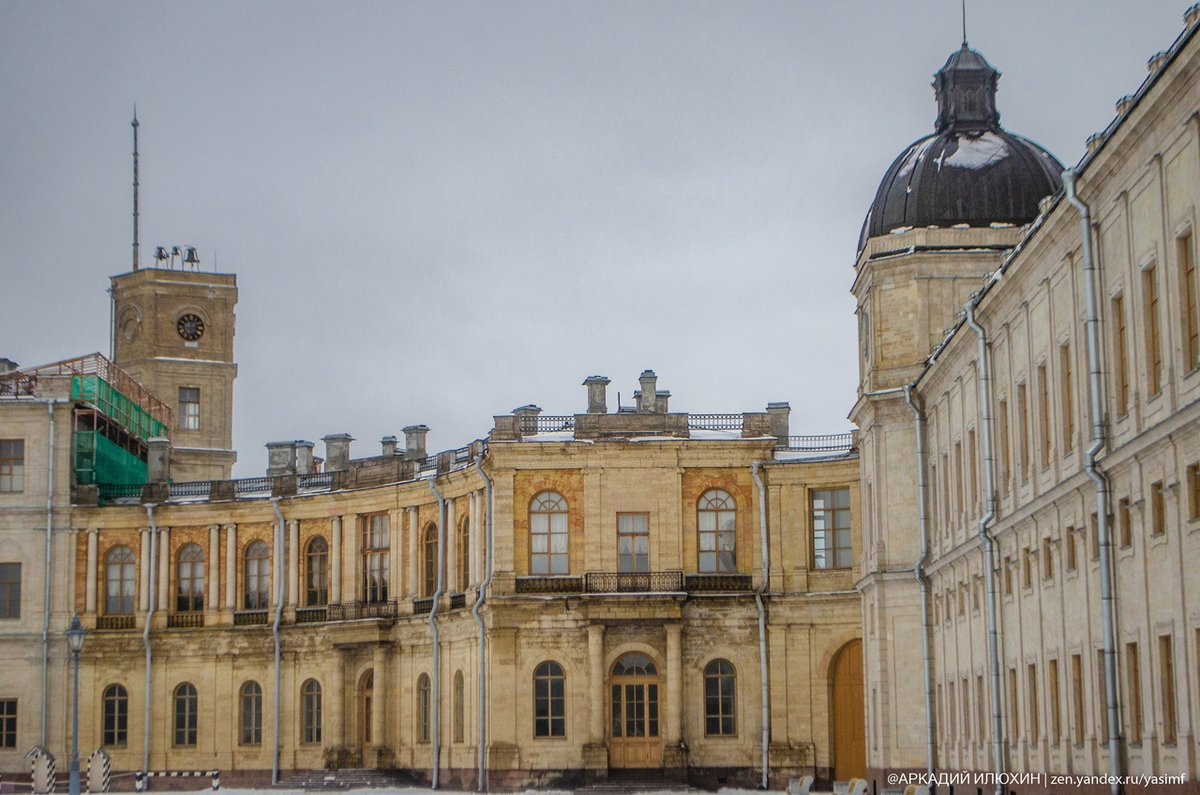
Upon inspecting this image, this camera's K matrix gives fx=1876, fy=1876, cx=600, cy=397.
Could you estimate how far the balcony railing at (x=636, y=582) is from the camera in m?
54.5

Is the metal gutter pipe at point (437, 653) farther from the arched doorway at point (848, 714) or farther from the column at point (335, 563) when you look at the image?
the arched doorway at point (848, 714)

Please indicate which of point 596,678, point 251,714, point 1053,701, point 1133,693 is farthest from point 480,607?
point 1133,693

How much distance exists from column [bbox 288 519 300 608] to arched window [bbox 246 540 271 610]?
92 centimetres

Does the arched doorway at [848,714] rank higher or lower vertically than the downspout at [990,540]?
lower

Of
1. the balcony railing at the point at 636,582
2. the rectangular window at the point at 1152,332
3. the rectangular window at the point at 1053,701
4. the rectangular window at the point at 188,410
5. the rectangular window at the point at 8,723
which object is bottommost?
the rectangular window at the point at 8,723

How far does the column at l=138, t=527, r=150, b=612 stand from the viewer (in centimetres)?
6319

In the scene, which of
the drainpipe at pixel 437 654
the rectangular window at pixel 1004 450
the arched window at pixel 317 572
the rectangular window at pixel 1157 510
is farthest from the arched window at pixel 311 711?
the rectangular window at pixel 1157 510

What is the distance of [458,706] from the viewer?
186 feet

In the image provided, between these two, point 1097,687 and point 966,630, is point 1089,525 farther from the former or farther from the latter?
point 966,630

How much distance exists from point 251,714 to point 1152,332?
43637mm

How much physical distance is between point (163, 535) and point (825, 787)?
24425 millimetres

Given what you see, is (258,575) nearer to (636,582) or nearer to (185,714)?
(185,714)

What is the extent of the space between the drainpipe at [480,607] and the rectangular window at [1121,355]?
30.7 metres

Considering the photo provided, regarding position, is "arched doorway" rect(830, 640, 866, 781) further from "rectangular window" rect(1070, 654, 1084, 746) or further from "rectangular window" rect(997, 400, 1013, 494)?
"rectangular window" rect(1070, 654, 1084, 746)
